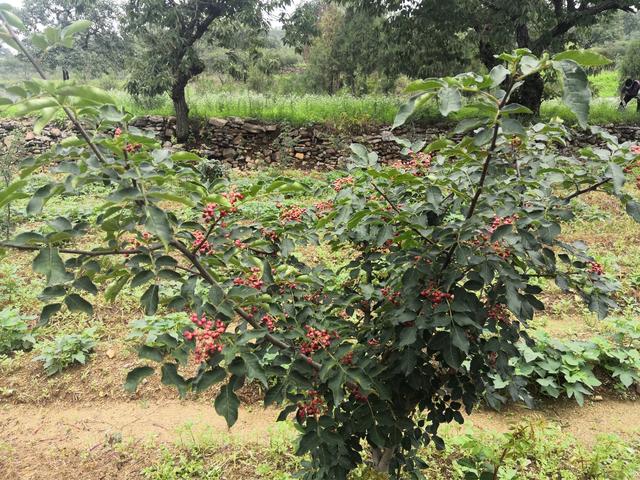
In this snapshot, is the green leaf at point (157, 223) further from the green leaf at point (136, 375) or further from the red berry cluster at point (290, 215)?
the red berry cluster at point (290, 215)

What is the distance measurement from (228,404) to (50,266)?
534 millimetres

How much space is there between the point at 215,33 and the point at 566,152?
26.4ft

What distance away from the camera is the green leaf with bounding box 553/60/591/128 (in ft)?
2.83

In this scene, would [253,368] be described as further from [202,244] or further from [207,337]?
[202,244]

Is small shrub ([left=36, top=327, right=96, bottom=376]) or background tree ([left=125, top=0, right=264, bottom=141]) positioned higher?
background tree ([left=125, top=0, right=264, bottom=141])

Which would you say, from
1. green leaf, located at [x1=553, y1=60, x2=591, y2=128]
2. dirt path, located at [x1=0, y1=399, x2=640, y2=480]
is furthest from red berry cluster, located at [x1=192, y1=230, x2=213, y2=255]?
dirt path, located at [x1=0, y1=399, x2=640, y2=480]

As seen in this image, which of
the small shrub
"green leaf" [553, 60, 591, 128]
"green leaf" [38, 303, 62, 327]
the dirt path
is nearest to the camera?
"green leaf" [553, 60, 591, 128]

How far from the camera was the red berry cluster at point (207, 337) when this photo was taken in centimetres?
114

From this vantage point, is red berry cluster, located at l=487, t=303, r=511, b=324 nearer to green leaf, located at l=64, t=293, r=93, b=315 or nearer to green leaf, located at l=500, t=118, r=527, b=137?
green leaf, located at l=500, t=118, r=527, b=137

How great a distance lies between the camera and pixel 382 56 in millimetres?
10438

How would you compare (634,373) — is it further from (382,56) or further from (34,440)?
(382,56)

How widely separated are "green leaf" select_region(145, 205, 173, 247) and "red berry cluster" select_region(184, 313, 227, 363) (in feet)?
0.81

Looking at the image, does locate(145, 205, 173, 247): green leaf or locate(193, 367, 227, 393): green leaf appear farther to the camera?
locate(193, 367, 227, 393): green leaf

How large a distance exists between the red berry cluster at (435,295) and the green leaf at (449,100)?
0.57m
